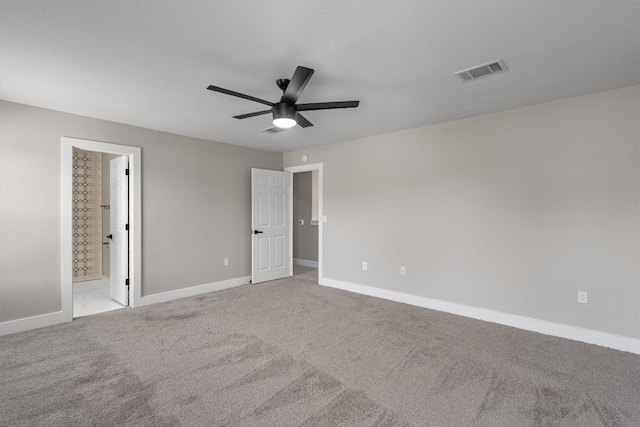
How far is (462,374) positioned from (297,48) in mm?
2863

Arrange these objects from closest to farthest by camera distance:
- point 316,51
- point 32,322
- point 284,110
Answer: point 316,51
point 284,110
point 32,322

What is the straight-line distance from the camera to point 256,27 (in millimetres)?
1949

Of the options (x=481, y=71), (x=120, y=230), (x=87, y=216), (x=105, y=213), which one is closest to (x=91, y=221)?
(x=87, y=216)

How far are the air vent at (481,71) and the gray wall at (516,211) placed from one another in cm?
119

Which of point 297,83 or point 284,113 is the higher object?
point 297,83

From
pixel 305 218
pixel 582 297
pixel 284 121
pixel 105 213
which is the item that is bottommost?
pixel 582 297

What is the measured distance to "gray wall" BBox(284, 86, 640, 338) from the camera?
292cm

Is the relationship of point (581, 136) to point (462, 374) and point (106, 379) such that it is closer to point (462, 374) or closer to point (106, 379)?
point (462, 374)

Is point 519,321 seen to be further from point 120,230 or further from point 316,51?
point 120,230

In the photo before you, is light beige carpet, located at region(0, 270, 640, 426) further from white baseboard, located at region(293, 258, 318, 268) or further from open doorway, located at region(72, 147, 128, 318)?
white baseboard, located at region(293, 258, 318, 268)

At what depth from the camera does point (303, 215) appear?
7.58 metres

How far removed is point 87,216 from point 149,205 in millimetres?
2080

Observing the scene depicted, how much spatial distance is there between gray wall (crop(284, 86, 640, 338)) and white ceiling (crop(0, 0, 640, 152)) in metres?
0.45

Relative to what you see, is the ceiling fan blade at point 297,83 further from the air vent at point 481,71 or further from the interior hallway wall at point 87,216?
the interior hallway wall at point 87,216
